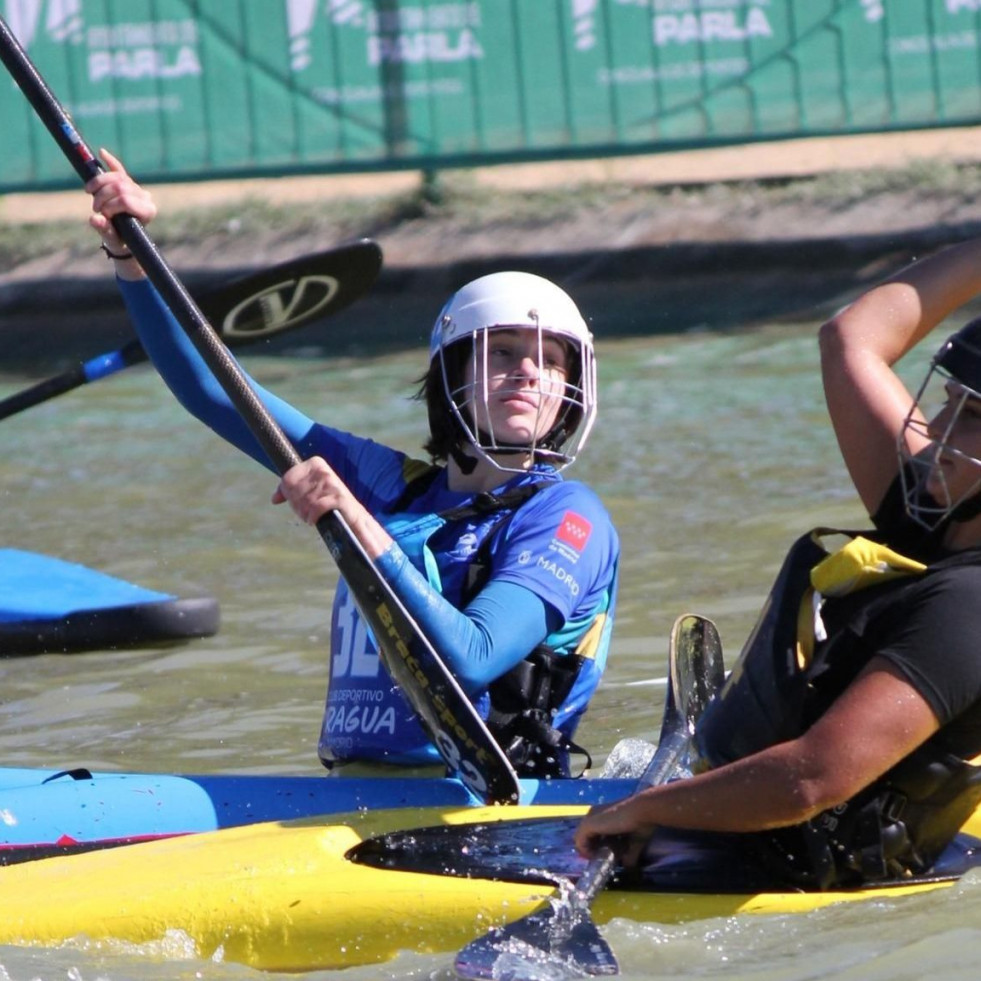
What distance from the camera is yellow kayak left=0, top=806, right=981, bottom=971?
303 centimetres

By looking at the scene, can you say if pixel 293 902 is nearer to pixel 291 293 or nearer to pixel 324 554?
pixel 291 293

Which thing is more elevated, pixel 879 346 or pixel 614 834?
pixel 879 346

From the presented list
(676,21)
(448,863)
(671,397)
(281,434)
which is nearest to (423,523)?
(281,434)

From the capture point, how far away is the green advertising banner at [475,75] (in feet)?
36.6

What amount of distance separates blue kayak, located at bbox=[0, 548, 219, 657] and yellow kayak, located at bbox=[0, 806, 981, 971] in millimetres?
2584

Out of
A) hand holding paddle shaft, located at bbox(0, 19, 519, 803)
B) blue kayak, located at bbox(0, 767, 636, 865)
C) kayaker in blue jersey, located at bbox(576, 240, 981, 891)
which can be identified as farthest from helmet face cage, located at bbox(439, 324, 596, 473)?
kayaker in blue jersey, located at bbox(576, 240, 981, 891)

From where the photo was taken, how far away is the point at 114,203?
12.9 ft

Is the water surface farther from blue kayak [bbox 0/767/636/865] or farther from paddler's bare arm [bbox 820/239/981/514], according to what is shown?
paddler's bare arm [bbox 820/239/981/514]

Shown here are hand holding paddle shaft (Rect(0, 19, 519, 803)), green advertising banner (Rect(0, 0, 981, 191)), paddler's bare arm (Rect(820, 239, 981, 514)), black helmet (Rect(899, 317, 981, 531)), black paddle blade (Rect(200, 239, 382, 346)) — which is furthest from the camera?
green advertising banner (Rect(0, 0, 981, 191))

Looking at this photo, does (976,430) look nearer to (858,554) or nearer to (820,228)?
(858,554)

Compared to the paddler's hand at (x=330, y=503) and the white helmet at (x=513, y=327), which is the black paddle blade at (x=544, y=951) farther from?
the white helmet at (x=513, y=327)

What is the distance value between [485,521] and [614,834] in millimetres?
843

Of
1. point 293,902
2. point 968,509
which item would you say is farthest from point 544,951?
point 968,509

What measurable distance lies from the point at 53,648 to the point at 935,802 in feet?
11.8
